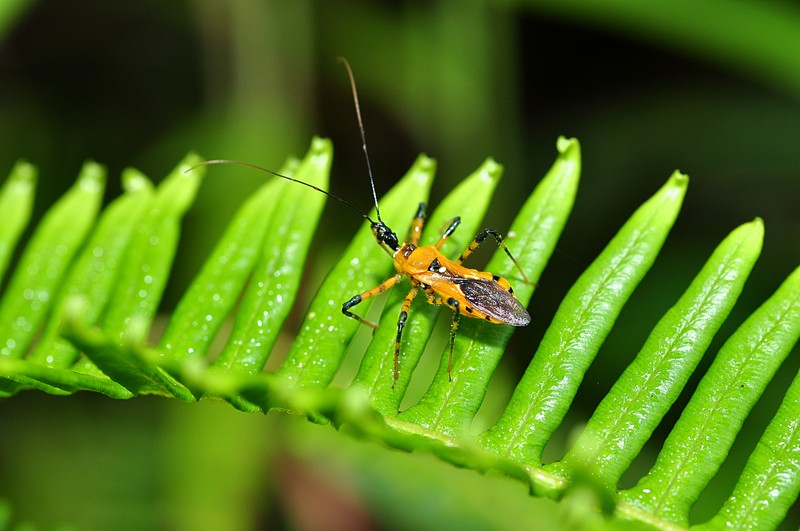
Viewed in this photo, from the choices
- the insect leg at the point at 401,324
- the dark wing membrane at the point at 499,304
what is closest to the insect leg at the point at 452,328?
the dark wing membrane at the point at 499,304

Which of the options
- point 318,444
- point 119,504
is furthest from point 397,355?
point 119,504

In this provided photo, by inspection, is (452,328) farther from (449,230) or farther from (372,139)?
(372,139)

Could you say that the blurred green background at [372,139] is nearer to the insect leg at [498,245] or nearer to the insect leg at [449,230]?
the insect leg at [498,245]

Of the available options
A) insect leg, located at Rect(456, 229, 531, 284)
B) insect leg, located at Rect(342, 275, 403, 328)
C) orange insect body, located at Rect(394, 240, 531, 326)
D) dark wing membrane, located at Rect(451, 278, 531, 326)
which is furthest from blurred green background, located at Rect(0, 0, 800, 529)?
insect leg, located at Rect(342, 275, 403, 328)

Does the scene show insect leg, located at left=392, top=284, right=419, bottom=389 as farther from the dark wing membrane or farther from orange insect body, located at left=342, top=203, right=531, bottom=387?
the dark wing membrane

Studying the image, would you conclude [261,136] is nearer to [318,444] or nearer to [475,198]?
[318,444]

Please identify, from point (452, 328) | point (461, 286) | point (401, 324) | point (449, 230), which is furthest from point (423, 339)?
point (461, 286)
